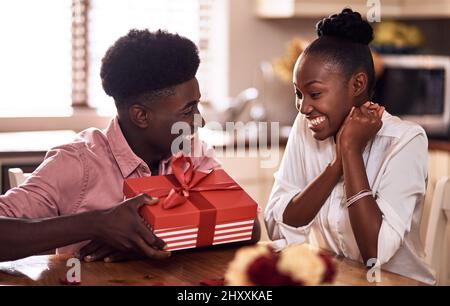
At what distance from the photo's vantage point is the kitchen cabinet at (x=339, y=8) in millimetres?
3473

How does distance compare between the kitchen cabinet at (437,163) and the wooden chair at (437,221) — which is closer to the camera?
the wooden chair at (437,221)

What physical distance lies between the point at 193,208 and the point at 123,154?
33cm

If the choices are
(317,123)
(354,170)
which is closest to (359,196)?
(354,170)

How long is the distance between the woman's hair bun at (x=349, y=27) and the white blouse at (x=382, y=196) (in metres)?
0.18

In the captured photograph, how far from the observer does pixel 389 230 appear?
1.44 meters

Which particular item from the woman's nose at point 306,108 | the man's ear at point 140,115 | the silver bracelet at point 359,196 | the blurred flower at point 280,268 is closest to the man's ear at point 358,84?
the woman's nose at point 306,108

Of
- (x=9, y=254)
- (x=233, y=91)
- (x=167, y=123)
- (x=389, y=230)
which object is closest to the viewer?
(x=9, y=254)

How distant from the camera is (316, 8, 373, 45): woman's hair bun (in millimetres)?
1551

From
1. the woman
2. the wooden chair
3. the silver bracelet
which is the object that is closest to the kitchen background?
the wooden chair

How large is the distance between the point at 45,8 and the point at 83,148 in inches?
79.6

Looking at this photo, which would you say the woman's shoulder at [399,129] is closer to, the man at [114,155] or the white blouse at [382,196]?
the white blouse at [382,196]

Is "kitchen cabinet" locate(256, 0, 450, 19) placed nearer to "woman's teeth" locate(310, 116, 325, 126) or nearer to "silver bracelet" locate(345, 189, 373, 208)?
"woman's teeth" locate(310, 116, 325, 126)
